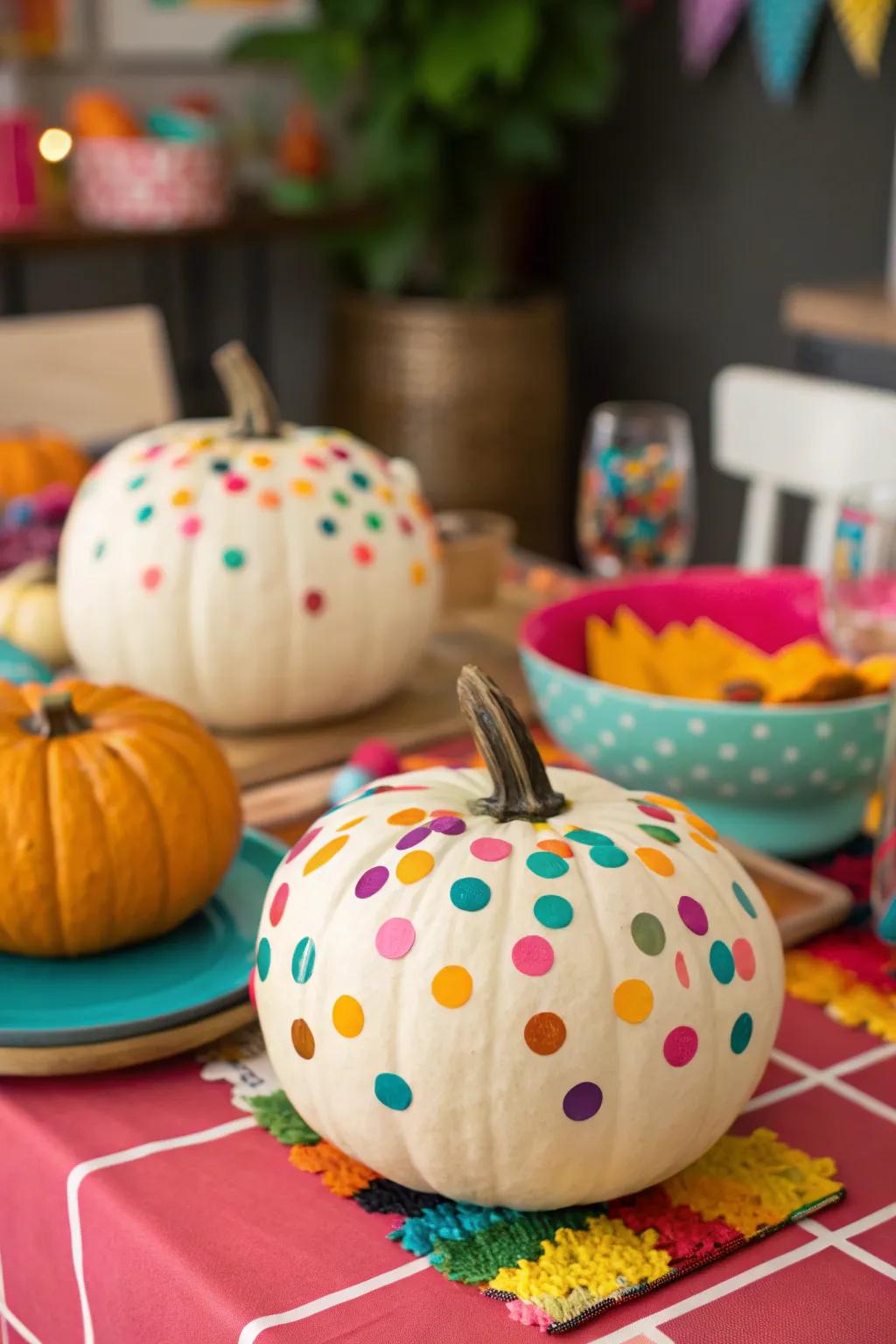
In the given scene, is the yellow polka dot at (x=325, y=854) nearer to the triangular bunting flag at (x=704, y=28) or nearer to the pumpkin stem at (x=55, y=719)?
the pumpkin stem at (x=55, y=719)

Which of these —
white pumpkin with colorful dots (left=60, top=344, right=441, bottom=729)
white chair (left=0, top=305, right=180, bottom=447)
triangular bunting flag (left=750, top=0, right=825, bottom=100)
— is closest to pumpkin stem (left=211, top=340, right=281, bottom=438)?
white pumpkin with colorful dots (left=60, top=344, right=441, bottom=729)

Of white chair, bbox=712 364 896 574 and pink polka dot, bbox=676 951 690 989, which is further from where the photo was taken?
white chair, bbox=712 364 896 574

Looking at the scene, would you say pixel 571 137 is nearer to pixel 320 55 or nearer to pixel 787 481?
pixel 320 55

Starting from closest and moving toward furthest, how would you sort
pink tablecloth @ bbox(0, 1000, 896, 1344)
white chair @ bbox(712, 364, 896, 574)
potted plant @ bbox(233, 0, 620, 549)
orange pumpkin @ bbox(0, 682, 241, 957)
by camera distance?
1. pink tablecloth @ bbox(0, 1000, 896, 1344)
2. orange pumpkin @ bbox(0, 682, 241, 957)
3. white chair @ bbox(712, 364, 896, 574)
4. potted plant @ bbox(233, 0, 620, 549)

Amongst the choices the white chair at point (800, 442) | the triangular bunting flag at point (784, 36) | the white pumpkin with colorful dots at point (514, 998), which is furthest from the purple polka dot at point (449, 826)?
the triangular bunting flag at point (784, 36)

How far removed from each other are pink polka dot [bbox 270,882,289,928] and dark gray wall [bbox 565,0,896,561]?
9.35 feet

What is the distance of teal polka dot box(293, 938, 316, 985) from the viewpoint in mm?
660

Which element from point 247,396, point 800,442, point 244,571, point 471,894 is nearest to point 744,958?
point 471,894

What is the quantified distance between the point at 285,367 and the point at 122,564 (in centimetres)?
311

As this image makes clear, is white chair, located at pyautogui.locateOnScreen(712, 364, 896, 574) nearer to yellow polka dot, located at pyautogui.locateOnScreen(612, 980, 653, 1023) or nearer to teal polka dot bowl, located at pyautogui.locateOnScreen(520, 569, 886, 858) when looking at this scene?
teal polka dot bowl, located at pyautogui.locateOnScreen(520, 569, 886, 858)

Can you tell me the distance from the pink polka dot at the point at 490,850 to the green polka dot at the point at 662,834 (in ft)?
0.21

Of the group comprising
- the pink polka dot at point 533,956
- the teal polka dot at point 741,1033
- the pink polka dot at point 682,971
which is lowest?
the teal polka dot at point 741,1033

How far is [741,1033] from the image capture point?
0.66 m

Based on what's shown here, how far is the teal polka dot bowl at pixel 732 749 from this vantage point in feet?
3.08
